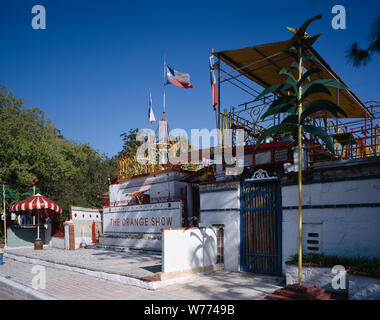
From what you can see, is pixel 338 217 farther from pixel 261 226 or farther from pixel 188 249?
pixel 188 249

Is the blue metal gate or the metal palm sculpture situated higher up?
the metal palm sculpture

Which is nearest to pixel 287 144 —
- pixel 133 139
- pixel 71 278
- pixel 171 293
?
pixel 171 293

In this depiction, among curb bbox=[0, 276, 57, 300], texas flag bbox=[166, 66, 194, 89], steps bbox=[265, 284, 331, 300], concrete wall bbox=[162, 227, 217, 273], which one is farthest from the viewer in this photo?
texas flag bbox=[166, 66, 194, 89]

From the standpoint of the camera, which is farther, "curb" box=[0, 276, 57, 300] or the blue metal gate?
the blue metal gate

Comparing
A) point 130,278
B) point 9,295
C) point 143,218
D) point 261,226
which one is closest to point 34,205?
point 143,218

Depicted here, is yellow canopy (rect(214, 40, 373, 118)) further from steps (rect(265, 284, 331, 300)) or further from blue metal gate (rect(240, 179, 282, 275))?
steps (rect(265, 284, 331, 300))

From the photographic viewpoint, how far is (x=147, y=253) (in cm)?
1561

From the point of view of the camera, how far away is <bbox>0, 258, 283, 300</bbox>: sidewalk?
7949mm

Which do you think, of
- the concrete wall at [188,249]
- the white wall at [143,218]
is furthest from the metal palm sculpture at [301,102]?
the white wall at [143,218]

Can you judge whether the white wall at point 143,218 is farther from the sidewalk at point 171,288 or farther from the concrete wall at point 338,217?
the concrete wall at point 338,217

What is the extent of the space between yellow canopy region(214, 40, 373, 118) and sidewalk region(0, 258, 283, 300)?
7.08 m

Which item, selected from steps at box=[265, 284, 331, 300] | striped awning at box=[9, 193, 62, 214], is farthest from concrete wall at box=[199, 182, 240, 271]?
striped awning at box=[9, 193, 62, 214]

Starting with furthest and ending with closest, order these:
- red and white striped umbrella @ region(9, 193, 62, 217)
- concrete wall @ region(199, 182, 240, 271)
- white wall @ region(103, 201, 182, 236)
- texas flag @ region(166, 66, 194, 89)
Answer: red and white striped umbrella @ region(9, 193, 62, 217)
texas flag @ region(166, 66, 194, 89)
white wall @ region(103, 201, 182, 236)
concrete wall @ region(199, 182, 240, 271)
